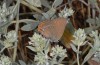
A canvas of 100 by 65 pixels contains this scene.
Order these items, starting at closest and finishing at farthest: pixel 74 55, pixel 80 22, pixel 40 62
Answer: pixel 40 62, pixel 74 55, pixel 80 22

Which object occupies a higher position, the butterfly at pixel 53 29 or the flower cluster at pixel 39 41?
the butterfly at pixel 53 29

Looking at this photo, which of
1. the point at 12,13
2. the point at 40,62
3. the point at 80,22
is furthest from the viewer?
the point at 80,22

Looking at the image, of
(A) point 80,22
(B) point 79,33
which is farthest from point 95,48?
(A) point 80,22

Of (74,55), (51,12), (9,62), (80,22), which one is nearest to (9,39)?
(9,62)

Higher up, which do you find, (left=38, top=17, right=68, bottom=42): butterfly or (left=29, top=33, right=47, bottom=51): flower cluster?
(left=38, top=17, right=68, bottom=42): butterfly

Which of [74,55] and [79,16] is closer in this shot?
[74,55]

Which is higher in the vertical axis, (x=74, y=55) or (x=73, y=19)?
(x=73, y=19)

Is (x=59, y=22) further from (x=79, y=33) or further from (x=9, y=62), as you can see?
(x=9, y=62)
